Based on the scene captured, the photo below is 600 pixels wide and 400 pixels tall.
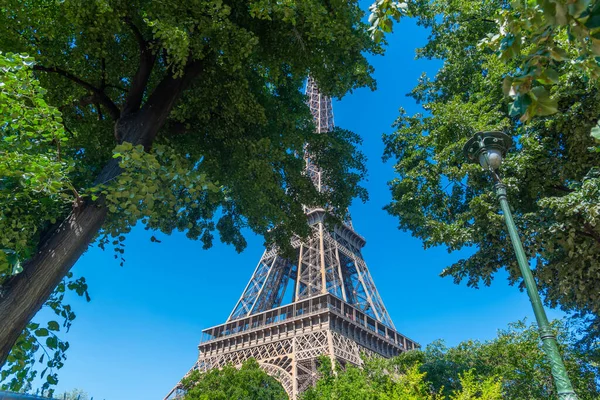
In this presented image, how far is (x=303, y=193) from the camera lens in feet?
32.6

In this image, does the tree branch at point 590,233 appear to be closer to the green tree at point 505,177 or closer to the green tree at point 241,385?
the green tree at point 505,177

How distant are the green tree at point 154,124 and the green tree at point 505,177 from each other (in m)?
2.07

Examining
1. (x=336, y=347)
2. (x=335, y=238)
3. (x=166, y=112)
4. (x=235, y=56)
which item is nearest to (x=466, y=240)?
(x=235, y=56)

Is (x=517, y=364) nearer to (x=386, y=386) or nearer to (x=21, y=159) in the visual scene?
(x=386, y=386)

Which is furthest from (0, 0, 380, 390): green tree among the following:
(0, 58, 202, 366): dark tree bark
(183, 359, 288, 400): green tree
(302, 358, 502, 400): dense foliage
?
(183, 359, 288, 400): green tree

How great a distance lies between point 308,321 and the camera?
30.4 metres

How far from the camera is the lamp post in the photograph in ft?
12.7

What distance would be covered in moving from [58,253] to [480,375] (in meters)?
11.6

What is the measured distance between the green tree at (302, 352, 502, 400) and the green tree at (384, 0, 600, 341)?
260 centimetres

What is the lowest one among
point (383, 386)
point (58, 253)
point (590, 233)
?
point (58, 253)

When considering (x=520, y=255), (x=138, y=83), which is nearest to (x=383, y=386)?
(x=520, y=255)

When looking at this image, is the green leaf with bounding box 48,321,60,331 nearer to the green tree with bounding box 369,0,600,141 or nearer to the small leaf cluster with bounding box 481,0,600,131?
the green tree with bounding box 369,0,600,141

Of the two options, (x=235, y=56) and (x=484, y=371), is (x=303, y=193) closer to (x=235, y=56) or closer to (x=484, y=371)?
(x=235, y=56)

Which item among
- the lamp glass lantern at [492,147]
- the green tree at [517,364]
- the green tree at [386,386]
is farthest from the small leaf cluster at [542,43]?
the green tree at [517,364]
